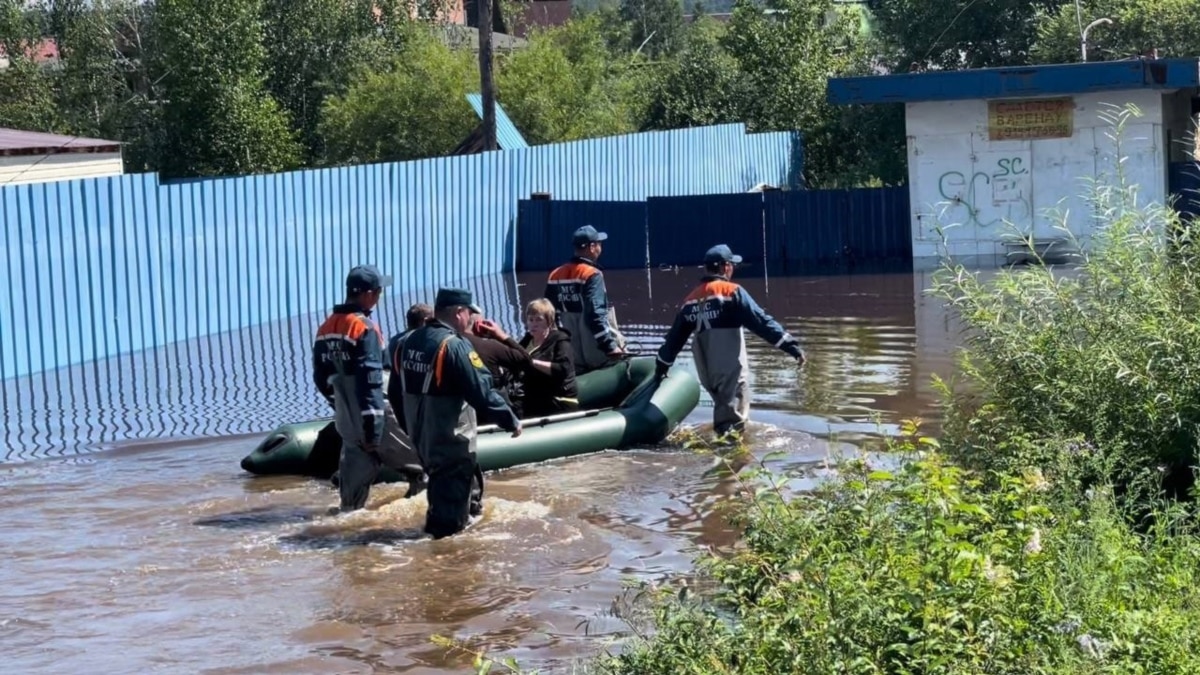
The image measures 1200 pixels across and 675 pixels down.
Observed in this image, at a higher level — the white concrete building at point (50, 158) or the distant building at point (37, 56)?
the distant building at point (37, 56)

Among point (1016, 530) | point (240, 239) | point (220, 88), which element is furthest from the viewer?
point (220, 88)

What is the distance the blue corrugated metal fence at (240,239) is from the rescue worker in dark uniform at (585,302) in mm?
6616

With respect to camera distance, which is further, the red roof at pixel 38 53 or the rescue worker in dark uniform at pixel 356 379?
the red roof at pixel 38 53

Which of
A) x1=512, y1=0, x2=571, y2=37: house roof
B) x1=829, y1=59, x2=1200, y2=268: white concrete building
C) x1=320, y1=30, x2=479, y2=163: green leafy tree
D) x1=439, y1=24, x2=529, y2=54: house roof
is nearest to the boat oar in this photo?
x1=829, y1=59, x2=1200, y2=268: white concrete building

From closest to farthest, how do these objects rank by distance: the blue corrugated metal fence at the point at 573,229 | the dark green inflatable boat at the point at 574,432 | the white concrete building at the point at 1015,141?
1. the dark green inflatable boat at the point at 574,432
2. the white concrete building at the point at 1015,141
3. the blue corrugated metal fence at the point at 573,229

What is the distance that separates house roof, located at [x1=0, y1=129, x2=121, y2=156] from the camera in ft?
79.6

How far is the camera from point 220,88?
34719 mm

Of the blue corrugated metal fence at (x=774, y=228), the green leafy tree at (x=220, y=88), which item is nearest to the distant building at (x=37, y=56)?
the green leafy tree at (x=220, y=88)

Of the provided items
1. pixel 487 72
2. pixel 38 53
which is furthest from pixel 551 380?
pixel 38 53

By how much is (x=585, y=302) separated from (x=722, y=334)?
1.12 meters

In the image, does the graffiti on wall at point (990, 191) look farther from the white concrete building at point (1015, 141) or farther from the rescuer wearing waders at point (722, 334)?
the rescuer wearing waders at point (722, 334)

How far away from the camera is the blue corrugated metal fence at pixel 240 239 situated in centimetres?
1667

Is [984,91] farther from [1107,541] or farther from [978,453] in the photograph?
[1107,541]

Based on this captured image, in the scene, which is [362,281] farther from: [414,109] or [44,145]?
[414,109]
